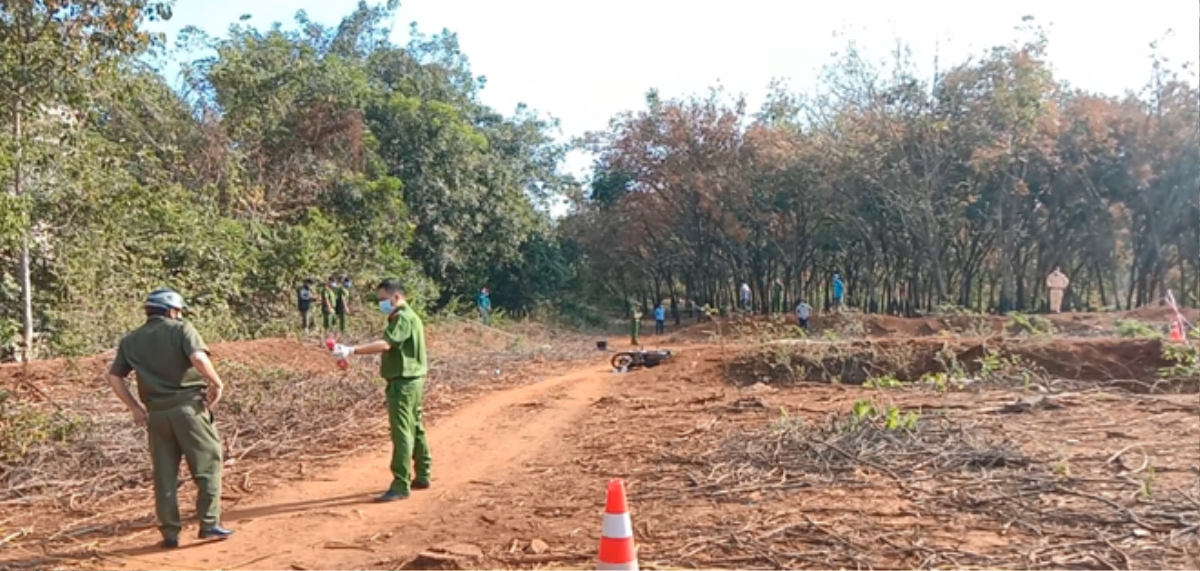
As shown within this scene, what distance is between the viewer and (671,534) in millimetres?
5707

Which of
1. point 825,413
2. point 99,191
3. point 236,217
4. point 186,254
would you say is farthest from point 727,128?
point 825,413

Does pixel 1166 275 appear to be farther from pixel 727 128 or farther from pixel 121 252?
pixel 121 252

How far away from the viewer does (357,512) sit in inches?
263

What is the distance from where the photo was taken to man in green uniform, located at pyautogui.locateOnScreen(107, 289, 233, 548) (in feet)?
19.3

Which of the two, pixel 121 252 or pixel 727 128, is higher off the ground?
pixel 727 128

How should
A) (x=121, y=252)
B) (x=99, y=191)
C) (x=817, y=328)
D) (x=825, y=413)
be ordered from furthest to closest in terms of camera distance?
1. (x=817, y=328)
2. (x=121, y=252)
3. (x=99, y=191)
4. (x=825, y=413)

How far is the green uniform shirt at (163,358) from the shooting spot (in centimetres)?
591

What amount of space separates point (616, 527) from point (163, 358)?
128 inches

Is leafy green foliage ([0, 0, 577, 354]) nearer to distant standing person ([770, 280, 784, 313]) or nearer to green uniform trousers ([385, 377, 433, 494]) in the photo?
green uniform trousers ([385, 377, 433, 494])

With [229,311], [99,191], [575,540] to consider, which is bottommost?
[575,540]

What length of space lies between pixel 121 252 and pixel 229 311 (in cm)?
366

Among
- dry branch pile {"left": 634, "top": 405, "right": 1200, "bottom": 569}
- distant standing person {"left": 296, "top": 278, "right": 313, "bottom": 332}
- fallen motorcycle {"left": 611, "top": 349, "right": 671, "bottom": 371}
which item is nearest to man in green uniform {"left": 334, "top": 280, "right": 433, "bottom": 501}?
dry branch pile {"left": 634, "top": 405, "right": 1200, "bottom": 569}

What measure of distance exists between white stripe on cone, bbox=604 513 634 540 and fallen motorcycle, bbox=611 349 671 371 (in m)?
12.2

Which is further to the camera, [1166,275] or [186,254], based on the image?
[1166,275]
